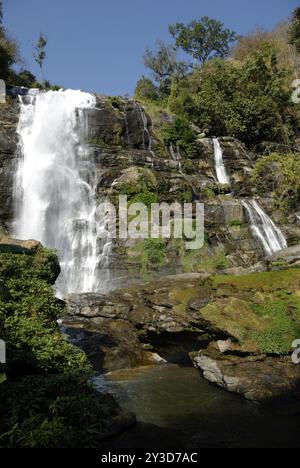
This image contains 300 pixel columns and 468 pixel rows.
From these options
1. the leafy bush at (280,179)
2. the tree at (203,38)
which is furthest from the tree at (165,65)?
the leafy bush at (280,179)

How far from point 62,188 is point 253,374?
58.0 ft

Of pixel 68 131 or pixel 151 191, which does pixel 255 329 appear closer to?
pixel 151 191

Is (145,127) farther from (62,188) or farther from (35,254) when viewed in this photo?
(35,254)

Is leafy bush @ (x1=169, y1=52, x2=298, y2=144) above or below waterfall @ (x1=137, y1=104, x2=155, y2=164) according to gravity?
above

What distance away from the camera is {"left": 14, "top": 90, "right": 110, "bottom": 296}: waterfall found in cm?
2038

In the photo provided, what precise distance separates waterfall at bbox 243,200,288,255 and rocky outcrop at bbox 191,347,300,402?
12.5 meters

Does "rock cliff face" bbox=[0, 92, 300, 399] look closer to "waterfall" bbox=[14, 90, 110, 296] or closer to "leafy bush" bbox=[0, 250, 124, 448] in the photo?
"waterfall" bbox=[14, 90, 110, 296]

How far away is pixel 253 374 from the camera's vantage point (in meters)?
9.68

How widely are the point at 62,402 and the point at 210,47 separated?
5257 centimetres

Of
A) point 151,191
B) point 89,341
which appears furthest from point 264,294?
point 151,191

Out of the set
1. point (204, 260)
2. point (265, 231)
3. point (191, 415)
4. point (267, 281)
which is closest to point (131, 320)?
point (267, 281)

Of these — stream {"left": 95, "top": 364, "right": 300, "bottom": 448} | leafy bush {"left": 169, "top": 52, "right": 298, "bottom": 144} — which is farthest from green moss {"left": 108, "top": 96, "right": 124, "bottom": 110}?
stream {"left": 95, "top": 364, "right": 300, "bottom": 448}

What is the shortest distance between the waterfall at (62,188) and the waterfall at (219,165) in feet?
30.7

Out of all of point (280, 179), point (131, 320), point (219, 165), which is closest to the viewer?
point (131, 320)
